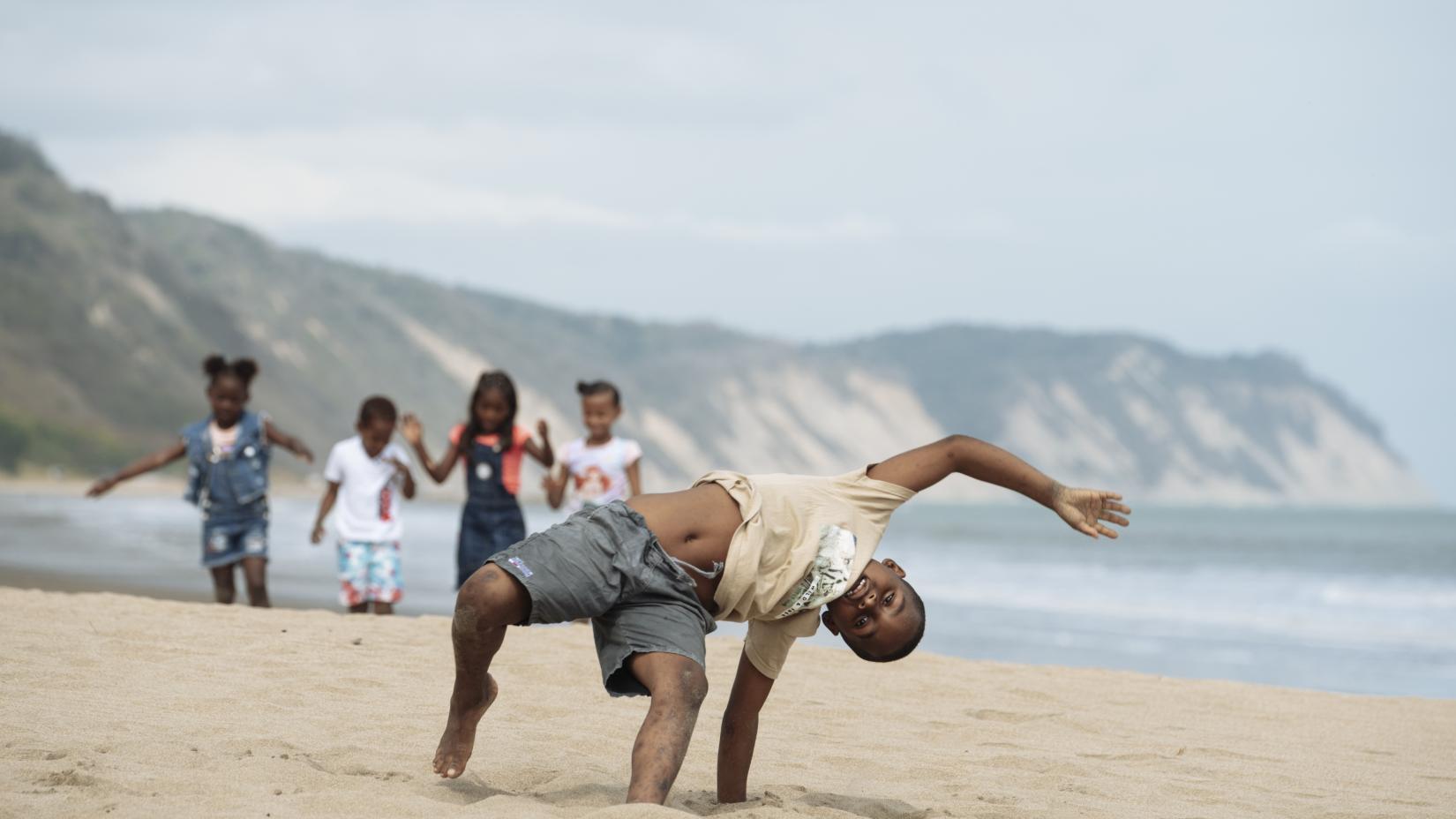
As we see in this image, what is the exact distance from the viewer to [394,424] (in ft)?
27.5

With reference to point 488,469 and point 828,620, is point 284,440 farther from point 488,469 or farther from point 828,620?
point 828,620

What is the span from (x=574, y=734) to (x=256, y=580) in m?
3.63

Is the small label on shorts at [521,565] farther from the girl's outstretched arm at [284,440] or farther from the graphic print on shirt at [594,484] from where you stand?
the graphic print on shirt at [594,484]

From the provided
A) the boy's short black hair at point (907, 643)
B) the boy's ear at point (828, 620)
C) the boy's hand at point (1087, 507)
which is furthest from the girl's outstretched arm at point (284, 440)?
the boy's hand at point (1087, 507)

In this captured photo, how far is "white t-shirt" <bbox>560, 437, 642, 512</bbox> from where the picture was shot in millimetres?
8727

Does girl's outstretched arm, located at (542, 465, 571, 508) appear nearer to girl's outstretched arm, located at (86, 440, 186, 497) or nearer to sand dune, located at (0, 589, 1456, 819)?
sand dune, located at (0, 589, 1456, 819)

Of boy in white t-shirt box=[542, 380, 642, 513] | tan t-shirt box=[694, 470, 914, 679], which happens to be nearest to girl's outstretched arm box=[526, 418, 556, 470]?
boy in white t-shirt box=[542, 380, 642, 513]

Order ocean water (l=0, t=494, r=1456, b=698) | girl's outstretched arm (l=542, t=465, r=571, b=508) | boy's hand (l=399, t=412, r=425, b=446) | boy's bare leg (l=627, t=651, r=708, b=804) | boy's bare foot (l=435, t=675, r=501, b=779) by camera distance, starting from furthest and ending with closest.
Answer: ocean water (l=0, t=494, r=1456, b=698) < girl's outstretched arm (l=542, t=465, r=571, b=508) < boy's hand (l=399, t=412, r=425, b=446) < boy's bare foot (l=435, t=675, r=501, b=779) < boy's bare leg (l=627, t=651, r=708, b=804)

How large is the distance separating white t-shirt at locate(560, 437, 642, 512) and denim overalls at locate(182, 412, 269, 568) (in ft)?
5.63

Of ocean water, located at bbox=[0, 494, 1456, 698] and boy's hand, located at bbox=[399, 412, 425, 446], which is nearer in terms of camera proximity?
boy's hand, located at bbox=[399, 412, 425, 446]

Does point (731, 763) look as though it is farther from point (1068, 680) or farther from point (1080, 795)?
point (1068, 680)

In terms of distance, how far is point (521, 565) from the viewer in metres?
3.84

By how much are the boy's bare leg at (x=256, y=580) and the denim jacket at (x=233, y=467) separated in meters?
0.31

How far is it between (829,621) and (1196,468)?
4532 inches
